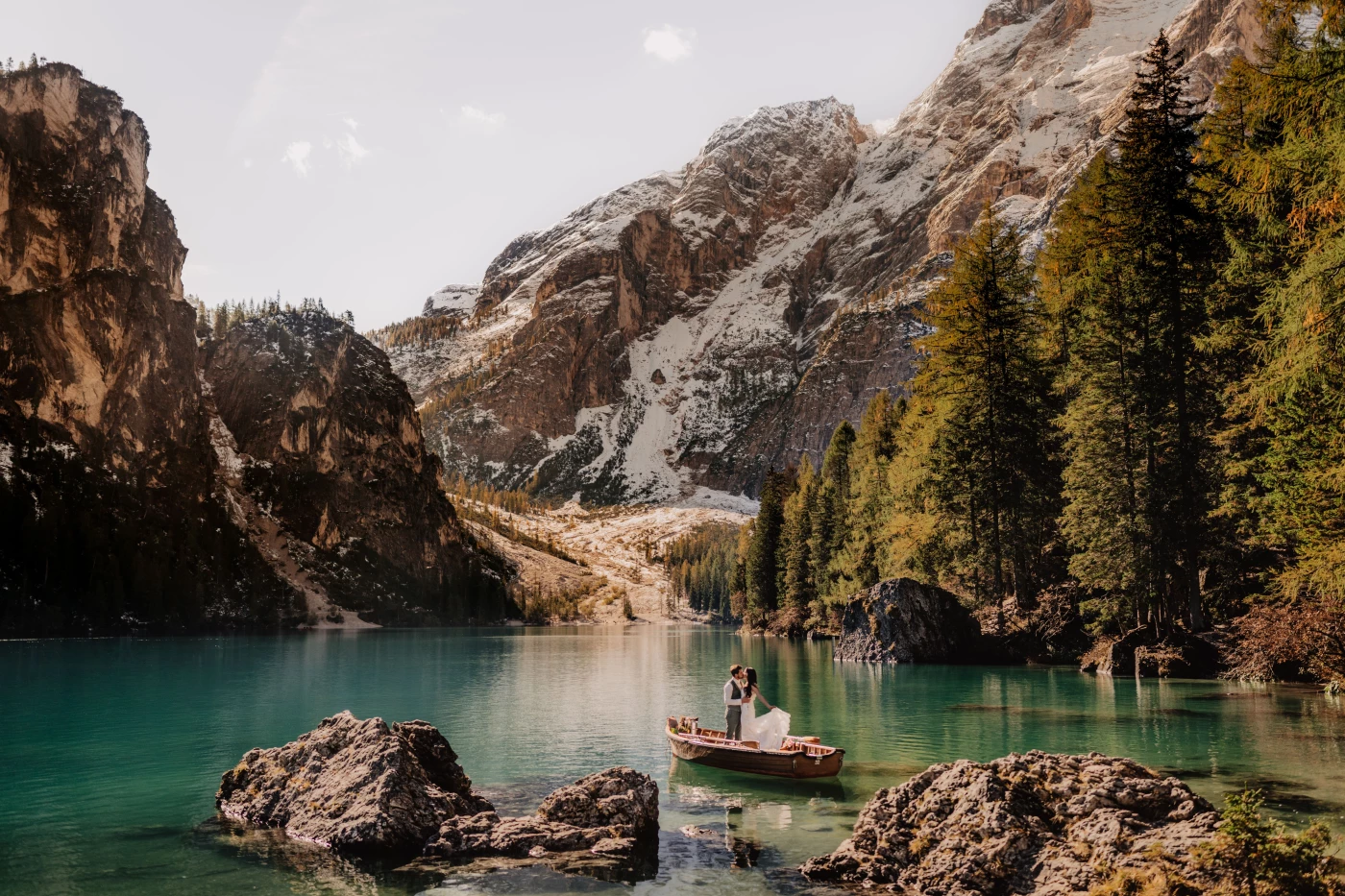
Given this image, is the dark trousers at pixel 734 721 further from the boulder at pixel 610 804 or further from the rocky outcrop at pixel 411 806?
the rocky outcrop at pixel 411 806

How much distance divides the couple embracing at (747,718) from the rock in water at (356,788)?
7041 mm

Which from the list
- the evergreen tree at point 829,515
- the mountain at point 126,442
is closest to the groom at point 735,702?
the evergreen tree at point 829,515

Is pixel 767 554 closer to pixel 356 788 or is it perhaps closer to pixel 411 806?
pixel 356 788

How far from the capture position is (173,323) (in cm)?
17062

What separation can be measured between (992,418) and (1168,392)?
432 inches

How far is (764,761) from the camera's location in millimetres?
19891

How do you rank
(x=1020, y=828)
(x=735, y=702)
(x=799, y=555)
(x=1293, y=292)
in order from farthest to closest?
1. (x=799, y=555)
2. (x=735, y=702)
3. (x=1293, y=292)
4. (x=1020, y=828)

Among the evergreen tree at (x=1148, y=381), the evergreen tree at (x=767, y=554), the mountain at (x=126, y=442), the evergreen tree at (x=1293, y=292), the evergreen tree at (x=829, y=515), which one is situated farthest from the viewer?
the mountain at (x=126, y=442)

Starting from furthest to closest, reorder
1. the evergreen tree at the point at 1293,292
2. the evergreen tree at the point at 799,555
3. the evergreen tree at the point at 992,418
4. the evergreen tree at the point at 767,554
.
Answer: the evergreen tree at the point at 767,554 < the evergreen tree at the point at 799,555 < the evergreen tree at the point at 992,418 < the evergreen tree at the point at 1293,292

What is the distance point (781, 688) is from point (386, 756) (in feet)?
85.3

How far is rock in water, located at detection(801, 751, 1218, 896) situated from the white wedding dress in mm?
7630

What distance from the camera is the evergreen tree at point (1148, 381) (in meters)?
35.1

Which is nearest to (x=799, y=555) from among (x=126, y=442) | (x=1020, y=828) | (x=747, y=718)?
(x=747, y=718)

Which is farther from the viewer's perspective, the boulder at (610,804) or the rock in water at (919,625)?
the rock in water at (919,625)
